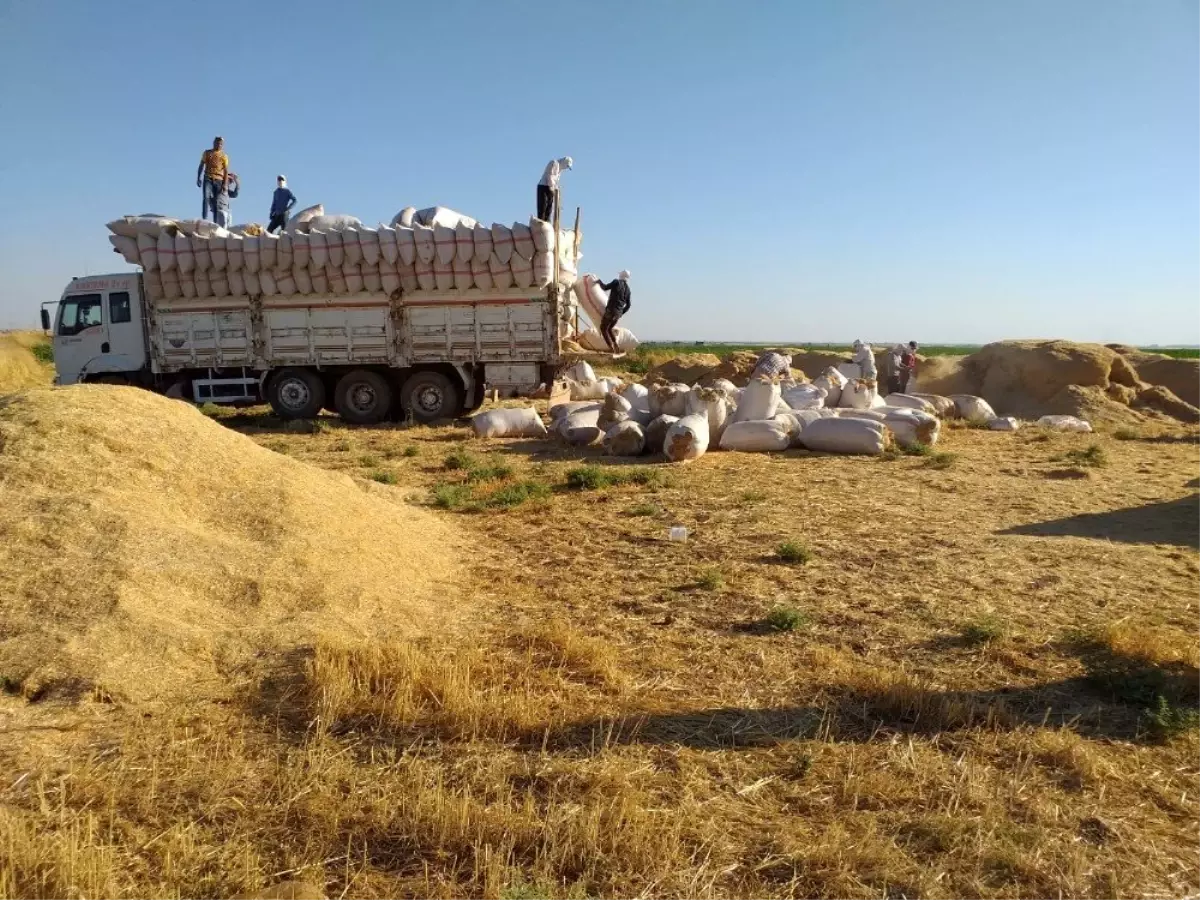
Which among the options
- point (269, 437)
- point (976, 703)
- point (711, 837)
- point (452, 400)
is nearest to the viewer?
point (711, 837)

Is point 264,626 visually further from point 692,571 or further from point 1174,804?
point 1174,804

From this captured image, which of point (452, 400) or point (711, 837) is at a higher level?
point (452, 400)

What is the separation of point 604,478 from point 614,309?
644 cm

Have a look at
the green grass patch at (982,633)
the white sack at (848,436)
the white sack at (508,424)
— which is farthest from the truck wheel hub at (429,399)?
the green grass patch at (982,633)

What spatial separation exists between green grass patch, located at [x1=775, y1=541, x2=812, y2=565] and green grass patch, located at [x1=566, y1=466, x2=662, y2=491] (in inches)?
113

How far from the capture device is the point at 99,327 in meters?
14.0

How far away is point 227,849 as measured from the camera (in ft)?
8.02

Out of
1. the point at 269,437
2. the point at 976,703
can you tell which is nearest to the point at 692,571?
the point at 976,703

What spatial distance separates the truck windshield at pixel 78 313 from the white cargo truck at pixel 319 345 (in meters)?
0.02

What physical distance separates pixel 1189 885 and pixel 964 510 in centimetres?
540

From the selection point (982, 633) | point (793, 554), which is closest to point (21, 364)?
point (793, 554)

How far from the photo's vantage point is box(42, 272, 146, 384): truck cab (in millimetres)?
13891

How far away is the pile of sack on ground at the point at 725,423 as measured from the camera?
1070 centimetres

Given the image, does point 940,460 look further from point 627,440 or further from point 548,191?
point 548,191
